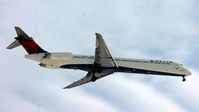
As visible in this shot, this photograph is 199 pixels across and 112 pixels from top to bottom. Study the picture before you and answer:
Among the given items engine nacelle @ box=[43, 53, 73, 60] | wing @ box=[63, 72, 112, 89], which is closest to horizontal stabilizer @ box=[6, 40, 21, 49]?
engine nacelle @ box=[43, 53, 73, 60]

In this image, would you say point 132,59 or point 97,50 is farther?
point 132,59

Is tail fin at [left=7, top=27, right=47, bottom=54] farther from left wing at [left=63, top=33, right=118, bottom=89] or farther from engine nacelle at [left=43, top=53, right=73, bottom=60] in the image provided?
→ left wing at [left=63, top=33, right=118, bottom=89]

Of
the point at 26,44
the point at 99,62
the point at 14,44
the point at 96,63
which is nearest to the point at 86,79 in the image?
the point at 96,63

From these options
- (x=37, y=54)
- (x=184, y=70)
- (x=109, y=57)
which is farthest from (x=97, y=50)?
(x=184, y=70)

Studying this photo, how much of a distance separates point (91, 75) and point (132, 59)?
751cm

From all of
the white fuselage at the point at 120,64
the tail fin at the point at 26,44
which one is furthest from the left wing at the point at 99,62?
the tail fin at the point at 26,44

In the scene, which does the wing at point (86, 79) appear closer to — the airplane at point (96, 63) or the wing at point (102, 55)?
the airplane at point (96, 63)

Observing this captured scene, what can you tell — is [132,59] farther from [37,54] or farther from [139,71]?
[37,54]

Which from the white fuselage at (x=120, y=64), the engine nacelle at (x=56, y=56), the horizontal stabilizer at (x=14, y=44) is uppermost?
the horizontal stabilizer at (x=14, y=44)

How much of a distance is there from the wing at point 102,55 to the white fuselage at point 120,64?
3.74 feet

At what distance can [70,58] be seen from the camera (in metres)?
99.0

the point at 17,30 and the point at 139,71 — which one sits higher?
the point at 17,30

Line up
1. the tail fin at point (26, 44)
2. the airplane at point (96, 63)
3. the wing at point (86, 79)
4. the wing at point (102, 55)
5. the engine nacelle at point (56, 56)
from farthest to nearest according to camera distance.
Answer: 1. the wing at point (86, 79)
2. the tail fin at point (26, 44)
3. the airplane at point (96, 63)
4. the engine nacelle at point (56, 56)
5. the wing at point (102, 55)

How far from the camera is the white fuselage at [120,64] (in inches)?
3829
